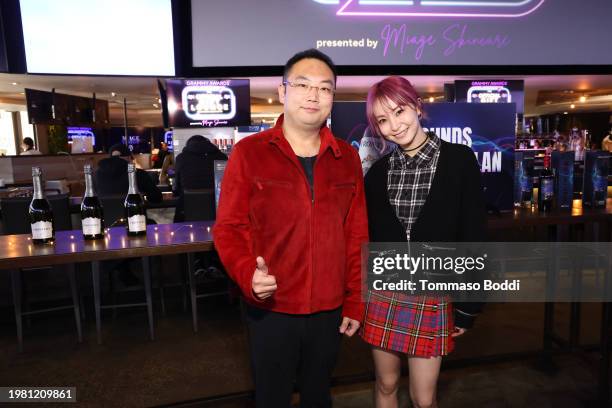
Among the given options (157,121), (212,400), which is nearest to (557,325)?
(212,400)

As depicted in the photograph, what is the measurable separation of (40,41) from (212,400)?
496 cm

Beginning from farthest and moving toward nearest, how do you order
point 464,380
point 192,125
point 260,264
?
point 192,125
point 464,380
point 260,264

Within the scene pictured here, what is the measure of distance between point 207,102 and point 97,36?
1.44 metres

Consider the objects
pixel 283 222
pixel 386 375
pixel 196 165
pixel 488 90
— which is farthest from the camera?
pixel 488 90

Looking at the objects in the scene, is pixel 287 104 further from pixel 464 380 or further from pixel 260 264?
pixel 464 380

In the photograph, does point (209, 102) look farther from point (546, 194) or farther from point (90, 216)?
point (546, 194)

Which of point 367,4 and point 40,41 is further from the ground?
point 367,4

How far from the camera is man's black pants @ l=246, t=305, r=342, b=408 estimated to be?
136 centimetres

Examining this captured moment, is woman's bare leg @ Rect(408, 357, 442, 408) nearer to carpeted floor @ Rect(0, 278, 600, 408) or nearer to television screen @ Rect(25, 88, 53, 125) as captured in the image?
carpeted floor @ Rect(0, 278, 600, 408)

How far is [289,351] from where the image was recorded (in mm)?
1371

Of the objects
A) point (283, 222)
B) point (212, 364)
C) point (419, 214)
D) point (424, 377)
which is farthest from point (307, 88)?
point (212, 364)

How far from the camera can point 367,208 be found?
1552mm

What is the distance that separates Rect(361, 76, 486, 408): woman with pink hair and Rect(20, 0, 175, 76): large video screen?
15.4ft

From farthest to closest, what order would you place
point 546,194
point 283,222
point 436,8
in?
point 436,8 < point 546,194 < point 283,222
